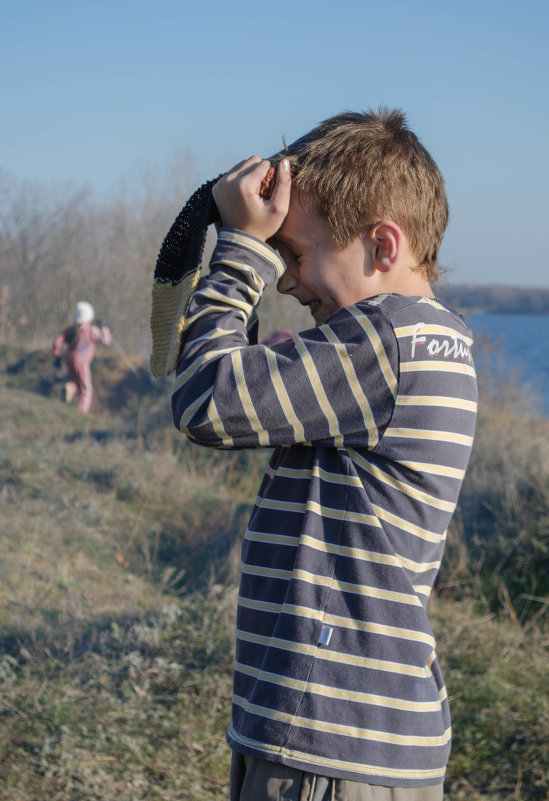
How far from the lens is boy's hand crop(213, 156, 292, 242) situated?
1.49m

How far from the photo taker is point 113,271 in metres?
21.1

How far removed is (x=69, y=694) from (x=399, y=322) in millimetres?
2682

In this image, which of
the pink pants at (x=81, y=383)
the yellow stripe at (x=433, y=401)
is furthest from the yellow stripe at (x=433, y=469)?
the pink pants at (x=81, y=383)

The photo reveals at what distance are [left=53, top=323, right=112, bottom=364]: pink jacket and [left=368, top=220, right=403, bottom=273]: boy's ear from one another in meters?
13.9

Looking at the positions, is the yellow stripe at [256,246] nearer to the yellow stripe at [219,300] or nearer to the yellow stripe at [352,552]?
the yellow stripe at [219,300]

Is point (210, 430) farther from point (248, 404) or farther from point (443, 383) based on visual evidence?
point (443, 383)

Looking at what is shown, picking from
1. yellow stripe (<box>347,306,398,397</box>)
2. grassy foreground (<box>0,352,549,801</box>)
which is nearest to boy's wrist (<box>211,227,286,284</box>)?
yellow stripe (<box>347,306,398,397</box>)

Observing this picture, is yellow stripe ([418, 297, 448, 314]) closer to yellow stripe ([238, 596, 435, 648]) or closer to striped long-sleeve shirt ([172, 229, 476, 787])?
striped long-sleeve shirt ([172, 229, 476, 787])

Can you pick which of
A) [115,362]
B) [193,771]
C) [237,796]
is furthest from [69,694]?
[115,362]

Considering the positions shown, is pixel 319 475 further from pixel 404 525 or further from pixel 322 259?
pixel 322 259

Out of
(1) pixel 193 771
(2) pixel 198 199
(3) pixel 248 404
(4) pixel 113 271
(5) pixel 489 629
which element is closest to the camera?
(3) pixel 248 404

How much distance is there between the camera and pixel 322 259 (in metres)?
1.55

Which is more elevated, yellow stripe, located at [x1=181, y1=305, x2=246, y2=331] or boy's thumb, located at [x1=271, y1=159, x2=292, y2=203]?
boy's thumb, located at [x1=271, y1=159, x2=292, y2=203]

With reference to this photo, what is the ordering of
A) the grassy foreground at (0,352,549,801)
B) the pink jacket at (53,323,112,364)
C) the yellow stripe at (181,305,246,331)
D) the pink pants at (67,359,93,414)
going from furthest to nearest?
the pink jacket at (53,323,112,364)
the pink pants at (67,359,93,414)
the grassy foreground at (0,352,549,801)
the yellow stripe at (181,305,246,331)
